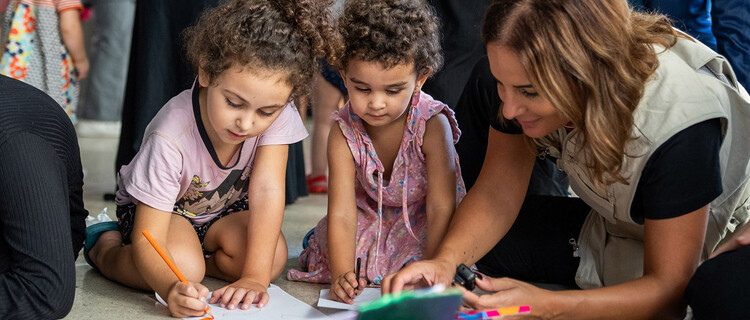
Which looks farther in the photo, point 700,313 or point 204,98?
point 204,98

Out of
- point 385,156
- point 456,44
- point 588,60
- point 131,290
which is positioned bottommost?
point 131,290

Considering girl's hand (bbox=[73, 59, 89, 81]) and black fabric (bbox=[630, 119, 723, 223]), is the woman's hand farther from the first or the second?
girl's hand (bbox=[73, 59, 89, 81])

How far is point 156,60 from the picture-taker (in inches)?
88.6

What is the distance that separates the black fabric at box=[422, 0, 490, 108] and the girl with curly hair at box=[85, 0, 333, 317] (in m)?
0.59

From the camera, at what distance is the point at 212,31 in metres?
1.50

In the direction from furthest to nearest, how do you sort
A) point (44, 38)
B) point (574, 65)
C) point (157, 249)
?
1. point (44, 38)
2. point (157, 249)
3. point (574, 65)

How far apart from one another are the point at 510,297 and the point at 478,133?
741 mm

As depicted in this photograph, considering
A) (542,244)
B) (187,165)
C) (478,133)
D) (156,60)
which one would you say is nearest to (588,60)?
(542,244)

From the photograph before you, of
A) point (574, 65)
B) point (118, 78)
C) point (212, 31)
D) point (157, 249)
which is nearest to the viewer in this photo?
point (574, 65)

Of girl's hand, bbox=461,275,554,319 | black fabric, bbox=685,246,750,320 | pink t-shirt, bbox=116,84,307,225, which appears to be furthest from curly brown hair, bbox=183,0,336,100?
black fabric, bbox=685,246,750,320

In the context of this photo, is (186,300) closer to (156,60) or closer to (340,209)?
(340,209)

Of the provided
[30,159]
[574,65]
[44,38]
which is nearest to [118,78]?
[44,38]

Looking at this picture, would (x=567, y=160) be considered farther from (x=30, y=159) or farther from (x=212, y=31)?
(x=30, y=159)

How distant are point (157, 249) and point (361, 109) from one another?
490 mm
